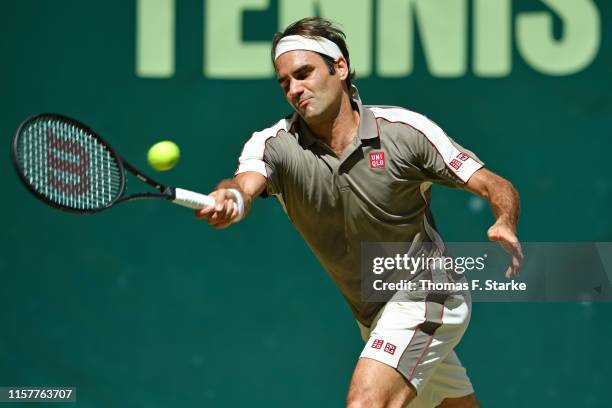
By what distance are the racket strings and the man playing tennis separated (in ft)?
1.50

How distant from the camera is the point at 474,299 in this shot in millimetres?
5594

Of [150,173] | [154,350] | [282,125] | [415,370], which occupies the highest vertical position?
[282,125]

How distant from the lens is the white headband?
436 cm

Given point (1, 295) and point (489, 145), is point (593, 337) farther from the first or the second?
point (1, 295)

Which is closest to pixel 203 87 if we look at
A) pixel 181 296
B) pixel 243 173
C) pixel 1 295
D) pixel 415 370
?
pixel 181 296

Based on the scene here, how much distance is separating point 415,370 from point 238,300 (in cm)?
174

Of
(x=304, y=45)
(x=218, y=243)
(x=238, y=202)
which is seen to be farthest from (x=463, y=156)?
(x=218, y=243)

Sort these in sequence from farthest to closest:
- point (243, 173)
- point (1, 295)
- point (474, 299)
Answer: point (1, 295), point (474, 299), point (243, 173)

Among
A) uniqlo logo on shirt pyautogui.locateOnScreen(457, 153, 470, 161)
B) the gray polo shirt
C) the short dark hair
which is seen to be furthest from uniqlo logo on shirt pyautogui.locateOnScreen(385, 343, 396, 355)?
the short dark hair

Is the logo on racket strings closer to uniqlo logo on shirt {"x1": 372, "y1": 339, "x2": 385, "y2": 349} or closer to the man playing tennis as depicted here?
the man playing tennis

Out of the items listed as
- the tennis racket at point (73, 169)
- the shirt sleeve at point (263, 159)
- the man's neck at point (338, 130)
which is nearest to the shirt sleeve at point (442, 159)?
the man's neck at point (338, 130)

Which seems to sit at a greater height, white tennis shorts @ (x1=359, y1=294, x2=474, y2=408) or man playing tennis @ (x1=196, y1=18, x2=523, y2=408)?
man playing tennis @ (x1=196, y1=18, x2=523, y2=408)

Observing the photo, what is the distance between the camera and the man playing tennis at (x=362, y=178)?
4254mm

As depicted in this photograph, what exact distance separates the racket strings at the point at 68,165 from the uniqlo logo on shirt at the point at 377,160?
839 mm
